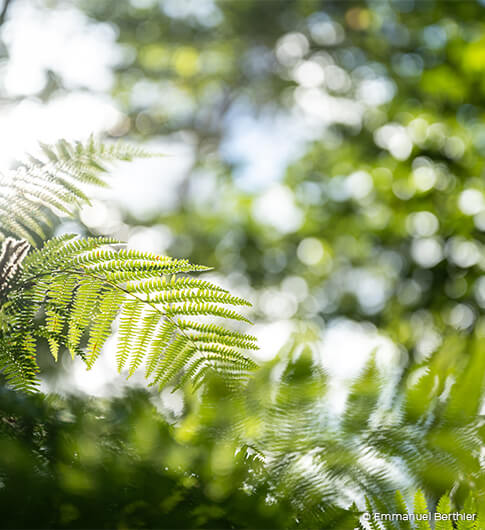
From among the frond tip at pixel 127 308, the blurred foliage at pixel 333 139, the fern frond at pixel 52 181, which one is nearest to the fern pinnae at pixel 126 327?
the frond tip at pixel 127 308

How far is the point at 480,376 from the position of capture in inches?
19.9

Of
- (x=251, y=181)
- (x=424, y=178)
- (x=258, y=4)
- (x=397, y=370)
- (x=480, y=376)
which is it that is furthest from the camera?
(x=258, y=4)

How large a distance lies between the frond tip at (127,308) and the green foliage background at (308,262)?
51mm

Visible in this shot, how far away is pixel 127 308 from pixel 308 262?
3167 millimetres

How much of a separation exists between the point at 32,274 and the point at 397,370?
0.48 m

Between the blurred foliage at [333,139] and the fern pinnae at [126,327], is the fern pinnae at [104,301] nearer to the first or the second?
the fern pinnae at [126,327]

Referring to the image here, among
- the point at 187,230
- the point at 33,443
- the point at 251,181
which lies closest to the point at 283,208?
the point at 251,181

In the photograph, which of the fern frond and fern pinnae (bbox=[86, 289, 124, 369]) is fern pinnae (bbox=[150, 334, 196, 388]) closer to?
fern pinnae (bbox=[86, 289, 124, 369])

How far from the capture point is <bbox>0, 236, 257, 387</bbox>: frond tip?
0.45m

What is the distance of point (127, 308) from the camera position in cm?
47

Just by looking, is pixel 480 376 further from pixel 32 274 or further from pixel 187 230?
pixel 187 230

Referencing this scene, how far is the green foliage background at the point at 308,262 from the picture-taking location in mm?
389

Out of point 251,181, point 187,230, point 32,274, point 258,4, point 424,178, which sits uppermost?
point 32,274

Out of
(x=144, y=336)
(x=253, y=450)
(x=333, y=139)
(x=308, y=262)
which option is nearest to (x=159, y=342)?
(x=144, y=336)
